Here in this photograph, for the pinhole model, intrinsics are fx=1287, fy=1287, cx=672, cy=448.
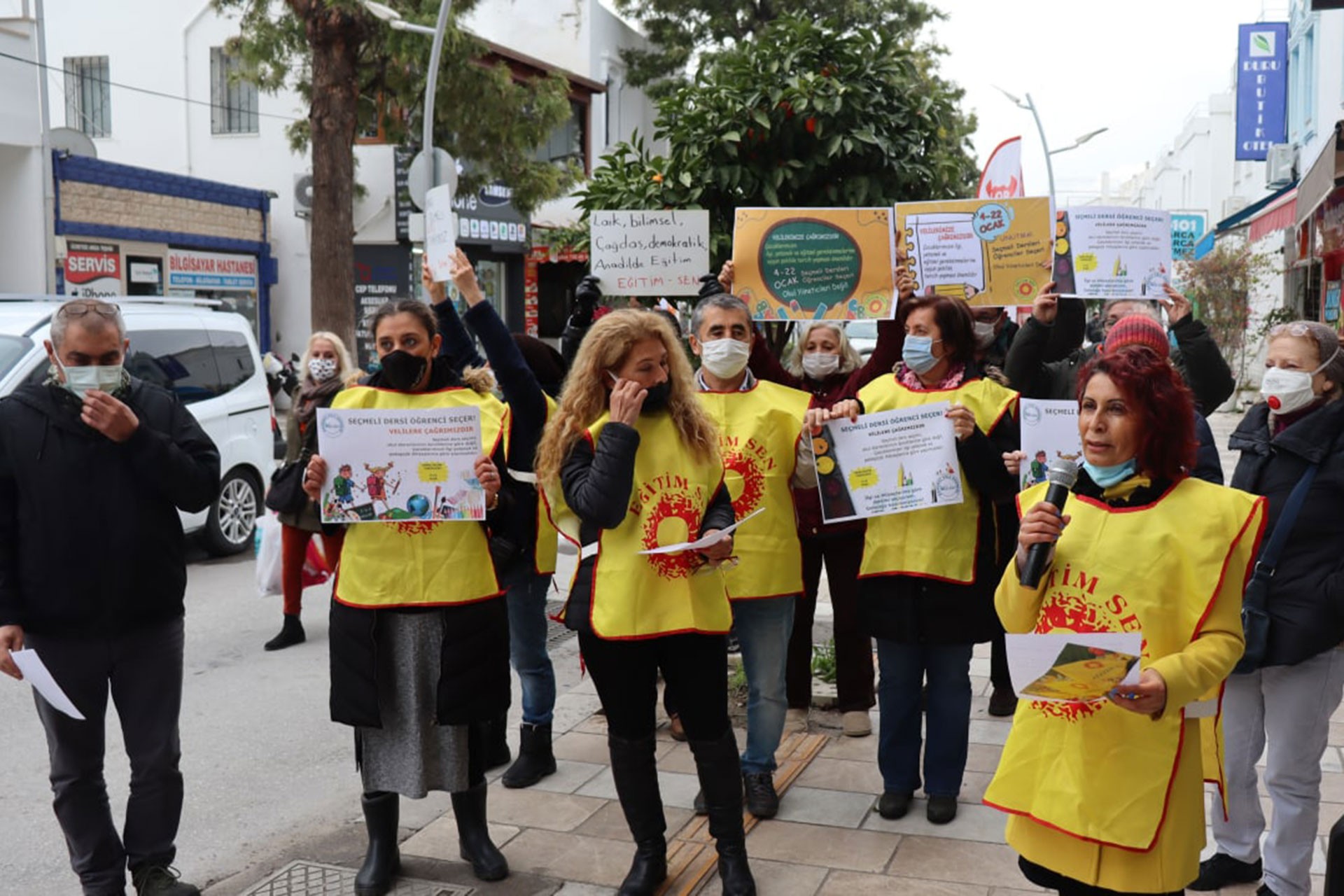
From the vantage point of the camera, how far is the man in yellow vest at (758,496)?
485cm

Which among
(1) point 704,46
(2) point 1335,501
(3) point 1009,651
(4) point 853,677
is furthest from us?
(1) point 704,46

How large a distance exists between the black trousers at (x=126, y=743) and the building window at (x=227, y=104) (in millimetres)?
25181

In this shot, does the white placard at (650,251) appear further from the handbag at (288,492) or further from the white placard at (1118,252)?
the handbag at (288,492)

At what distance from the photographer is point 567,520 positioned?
4.18m

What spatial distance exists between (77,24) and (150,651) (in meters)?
27.5

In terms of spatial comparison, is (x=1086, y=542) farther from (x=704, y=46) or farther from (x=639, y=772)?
(x=704, y=46)

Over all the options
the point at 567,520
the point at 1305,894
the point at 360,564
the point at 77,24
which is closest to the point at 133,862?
the point at 360,564

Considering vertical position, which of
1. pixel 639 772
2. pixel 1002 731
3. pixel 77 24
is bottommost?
pixel 1002 731

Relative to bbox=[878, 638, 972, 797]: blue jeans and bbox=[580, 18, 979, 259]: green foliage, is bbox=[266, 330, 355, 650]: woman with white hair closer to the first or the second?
bbox=[580, 18, 979, 259]: green foliage

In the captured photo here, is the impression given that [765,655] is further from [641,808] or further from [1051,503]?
[1051,503]

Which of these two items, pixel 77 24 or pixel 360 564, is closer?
pixel 360 564

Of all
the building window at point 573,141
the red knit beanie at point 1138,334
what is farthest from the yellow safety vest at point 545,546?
the building window at point 573,141

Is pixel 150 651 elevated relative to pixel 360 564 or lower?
lower

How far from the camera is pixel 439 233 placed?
4891 mm
